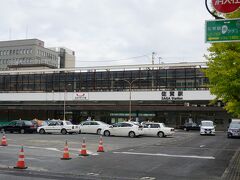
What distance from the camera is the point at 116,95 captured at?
7238 centimetres

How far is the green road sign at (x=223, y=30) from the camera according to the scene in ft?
34.9

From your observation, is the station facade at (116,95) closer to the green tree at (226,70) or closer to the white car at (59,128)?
the white car at (59,128)

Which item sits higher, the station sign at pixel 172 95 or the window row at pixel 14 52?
the window row at pixel 14 52

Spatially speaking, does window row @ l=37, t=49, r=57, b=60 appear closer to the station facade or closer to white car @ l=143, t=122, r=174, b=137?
the station facade

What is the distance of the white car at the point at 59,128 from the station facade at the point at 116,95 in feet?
86.0

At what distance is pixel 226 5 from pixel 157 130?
29.7 meters

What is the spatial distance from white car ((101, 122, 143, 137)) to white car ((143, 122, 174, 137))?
158 centimetres

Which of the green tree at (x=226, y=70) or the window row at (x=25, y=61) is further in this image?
the window row at (x=25, y=61)

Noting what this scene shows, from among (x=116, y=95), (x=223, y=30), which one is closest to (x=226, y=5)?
(x=223, y=30)

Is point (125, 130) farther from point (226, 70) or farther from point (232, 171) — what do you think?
point (232, 171)

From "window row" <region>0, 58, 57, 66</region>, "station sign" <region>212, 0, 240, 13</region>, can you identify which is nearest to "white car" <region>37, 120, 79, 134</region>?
"station sign" <region>212, 0, 240, 13</region>

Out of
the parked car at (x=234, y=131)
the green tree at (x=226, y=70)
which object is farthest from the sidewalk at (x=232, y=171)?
the parked car at (x=234, y=131)

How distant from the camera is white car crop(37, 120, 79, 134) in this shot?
1577 inches

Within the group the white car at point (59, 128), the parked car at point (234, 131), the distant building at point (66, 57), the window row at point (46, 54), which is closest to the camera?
the parked car at point (234, 131)
